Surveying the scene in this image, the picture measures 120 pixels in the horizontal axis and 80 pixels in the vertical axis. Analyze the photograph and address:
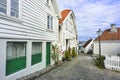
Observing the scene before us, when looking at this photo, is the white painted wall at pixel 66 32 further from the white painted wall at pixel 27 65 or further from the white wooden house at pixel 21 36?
the white painted wall at pixel 27 65

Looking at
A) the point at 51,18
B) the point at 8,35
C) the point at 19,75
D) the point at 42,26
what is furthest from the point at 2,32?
the point at 51,18

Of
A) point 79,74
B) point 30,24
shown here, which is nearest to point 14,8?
point 30,24

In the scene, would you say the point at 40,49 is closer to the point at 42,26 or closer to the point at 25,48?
the point at 42,26

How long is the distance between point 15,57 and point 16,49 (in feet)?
1.48

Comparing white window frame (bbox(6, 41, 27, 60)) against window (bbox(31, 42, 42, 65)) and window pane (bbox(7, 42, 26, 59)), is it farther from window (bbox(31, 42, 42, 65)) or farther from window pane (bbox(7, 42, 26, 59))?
window (bbox(31, 42, 42, 65))

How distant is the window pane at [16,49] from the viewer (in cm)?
698

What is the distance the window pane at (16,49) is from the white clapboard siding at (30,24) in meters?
0.46

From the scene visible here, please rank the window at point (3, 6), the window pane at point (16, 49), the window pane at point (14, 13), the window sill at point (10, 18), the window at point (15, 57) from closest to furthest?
the window sill at point (10, 18) < the window at point (3, 6) < the window at point (15, 57) < the window pane at point (16, 49) < the window pane at point (14, 13)

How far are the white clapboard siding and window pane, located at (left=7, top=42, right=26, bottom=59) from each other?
1.52 ft

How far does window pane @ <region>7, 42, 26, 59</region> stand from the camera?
6.98 m

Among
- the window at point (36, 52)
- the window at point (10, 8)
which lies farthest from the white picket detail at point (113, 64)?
the window at point (10, 8)

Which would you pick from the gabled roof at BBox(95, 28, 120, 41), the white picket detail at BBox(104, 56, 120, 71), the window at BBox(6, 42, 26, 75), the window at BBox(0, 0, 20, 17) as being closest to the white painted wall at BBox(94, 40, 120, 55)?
the gabled roof at BBox(95, 28, 120, 41)

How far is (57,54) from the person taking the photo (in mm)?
14555

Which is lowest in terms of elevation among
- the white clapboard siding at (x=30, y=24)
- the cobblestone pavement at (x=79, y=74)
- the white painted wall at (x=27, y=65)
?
the cobblestone pavement at (x=79, y=74)
